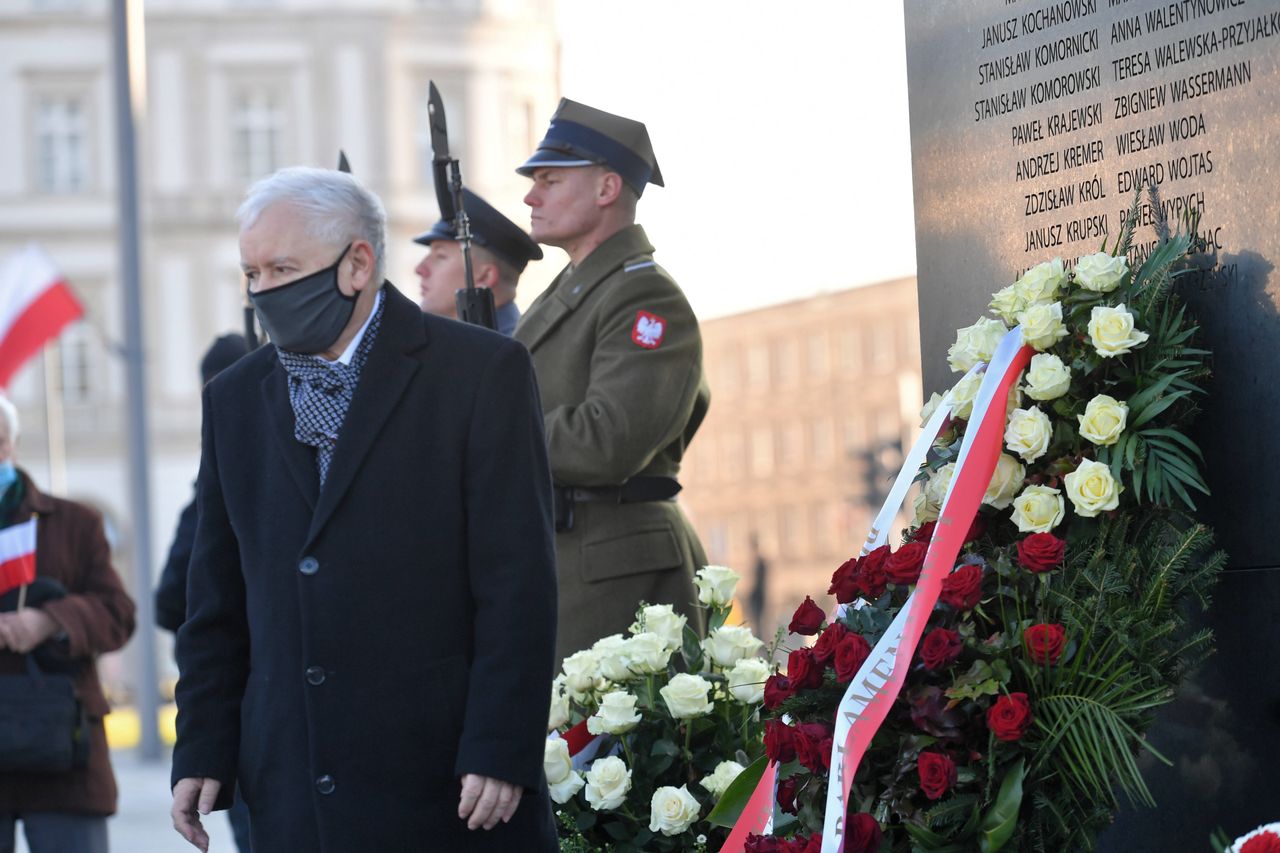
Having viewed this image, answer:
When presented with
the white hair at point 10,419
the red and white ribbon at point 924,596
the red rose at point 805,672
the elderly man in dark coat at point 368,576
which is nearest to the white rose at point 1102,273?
the red and white ribbon at point 924,596

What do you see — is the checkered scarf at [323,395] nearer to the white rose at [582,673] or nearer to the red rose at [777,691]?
the red rose at [777,691]

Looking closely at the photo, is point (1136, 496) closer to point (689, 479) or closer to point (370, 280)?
point (370, 280)

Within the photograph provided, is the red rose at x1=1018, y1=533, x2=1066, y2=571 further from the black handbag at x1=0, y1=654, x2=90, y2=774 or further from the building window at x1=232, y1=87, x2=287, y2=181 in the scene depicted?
the building window at x1=232, y1=87, x2=287, y2=181

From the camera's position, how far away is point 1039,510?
3.66 metres

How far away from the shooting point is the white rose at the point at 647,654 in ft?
14.9

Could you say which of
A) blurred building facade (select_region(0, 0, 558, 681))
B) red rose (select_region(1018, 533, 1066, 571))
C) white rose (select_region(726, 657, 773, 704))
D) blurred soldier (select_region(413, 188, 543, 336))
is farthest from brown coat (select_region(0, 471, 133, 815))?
blurred building facade (select_region(0, 0, 558, 681))

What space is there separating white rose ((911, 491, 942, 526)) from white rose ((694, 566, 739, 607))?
32.2 inches

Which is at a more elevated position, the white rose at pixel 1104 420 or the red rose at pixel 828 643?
the white rose at pixel 1104 420

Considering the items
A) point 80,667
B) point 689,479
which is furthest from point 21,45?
point 80,667

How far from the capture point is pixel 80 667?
6.00 meters

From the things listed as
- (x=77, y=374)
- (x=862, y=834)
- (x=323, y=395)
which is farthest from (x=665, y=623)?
(x=77, y=374)

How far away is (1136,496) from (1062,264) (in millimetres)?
529

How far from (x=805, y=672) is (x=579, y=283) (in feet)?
5.79

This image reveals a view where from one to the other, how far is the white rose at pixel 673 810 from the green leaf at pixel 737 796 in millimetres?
102
